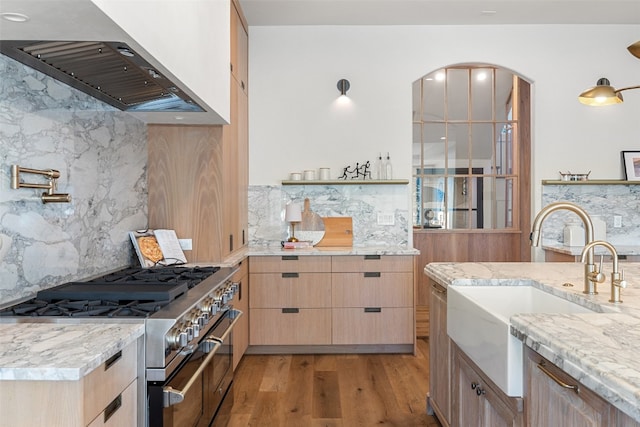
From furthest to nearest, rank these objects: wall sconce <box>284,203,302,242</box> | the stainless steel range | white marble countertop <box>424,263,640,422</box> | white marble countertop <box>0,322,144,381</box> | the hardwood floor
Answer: wall sconce <box>284,203,302,242</box>, the hardwood floor, the stainless steel range, white marble countertop <box>0,322,144,381</box>, white marble countertop <box>424,263,640,422</box>

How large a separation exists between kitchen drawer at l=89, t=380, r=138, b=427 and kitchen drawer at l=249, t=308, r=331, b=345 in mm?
2362

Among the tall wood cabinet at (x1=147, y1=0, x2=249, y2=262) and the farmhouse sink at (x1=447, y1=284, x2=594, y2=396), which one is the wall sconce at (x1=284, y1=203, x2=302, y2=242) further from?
the farmhouse sink at (x1=447, y1=284, x2=594, y2=396)

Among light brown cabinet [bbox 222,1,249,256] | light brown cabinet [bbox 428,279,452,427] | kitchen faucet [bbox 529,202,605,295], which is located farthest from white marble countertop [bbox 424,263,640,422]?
light brown cabinet [bbox 222,1,249,256]

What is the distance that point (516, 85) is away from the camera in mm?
5273

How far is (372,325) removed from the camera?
12.6 ft

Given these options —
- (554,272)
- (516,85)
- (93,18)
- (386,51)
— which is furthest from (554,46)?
(93,18)

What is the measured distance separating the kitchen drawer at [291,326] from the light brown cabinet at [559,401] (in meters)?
2.55

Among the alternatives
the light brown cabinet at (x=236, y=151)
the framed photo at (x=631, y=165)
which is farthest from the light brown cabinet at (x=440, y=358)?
the framed photo at (x=631, y=165)

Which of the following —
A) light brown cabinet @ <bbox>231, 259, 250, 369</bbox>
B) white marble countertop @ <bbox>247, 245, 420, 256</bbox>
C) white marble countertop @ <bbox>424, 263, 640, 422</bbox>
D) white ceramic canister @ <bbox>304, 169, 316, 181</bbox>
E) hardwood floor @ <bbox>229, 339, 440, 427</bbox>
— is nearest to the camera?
white marble countertop @ <bbox>424, 263, 640, 422</bbox>

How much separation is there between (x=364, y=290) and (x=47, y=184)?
2.56 metres

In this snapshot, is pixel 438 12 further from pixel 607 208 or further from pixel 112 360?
pixel 112 360

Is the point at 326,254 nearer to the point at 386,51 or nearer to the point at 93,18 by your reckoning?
the point at 386,51

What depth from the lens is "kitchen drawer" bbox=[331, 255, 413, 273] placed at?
12.5ft

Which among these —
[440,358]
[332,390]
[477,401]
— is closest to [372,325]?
[332,390]
